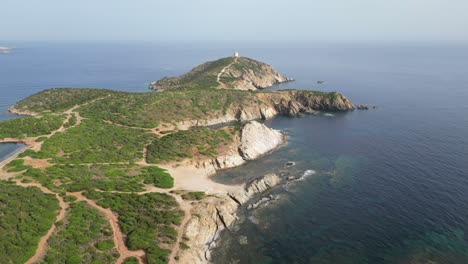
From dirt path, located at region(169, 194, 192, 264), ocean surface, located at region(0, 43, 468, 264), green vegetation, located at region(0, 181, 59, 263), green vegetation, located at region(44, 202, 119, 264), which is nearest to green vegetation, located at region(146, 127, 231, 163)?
ocean surface, located at region(0, 43, 468, 264)

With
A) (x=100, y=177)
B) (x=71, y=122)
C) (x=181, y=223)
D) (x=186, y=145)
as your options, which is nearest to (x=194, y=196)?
(x=181, y=223)

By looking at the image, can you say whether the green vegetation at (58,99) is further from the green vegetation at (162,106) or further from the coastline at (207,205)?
the coastline at (207,205)

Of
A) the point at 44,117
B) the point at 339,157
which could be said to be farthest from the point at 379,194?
the point at 44,117

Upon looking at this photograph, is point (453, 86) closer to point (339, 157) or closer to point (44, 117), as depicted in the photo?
point (339, 157)

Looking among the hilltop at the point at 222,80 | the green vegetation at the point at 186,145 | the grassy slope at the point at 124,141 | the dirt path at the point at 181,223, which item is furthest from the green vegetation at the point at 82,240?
the hilltop at the point at 222,80

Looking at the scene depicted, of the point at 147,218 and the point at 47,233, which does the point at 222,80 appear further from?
the point at 47,233

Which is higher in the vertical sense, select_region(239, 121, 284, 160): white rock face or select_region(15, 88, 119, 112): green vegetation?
select_region(15, 88, 119, 112): green vegetation

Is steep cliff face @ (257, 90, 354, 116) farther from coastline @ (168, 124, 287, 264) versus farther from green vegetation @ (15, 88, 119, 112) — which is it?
green vegetation @ (15, 88, 119, 112)
